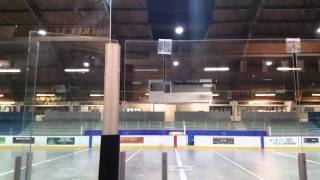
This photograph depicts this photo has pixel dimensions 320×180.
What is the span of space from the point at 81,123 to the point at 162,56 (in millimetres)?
3393

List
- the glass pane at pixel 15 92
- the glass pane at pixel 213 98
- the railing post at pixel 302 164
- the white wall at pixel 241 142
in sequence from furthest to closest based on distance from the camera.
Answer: the white wall at pixel 241 142 → the glass pane at pixel 213 98 → the glass pane at pixel 15 92 → the railing post at pixel 302 164

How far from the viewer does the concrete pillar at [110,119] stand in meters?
4.62

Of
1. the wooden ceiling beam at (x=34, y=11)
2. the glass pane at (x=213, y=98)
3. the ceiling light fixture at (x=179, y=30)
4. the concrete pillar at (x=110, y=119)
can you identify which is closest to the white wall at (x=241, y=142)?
the glass pane at (x=213, y=98)

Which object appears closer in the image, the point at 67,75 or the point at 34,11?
the point at 67,75

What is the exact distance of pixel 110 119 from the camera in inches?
192

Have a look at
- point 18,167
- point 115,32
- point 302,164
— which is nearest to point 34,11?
point 18,167

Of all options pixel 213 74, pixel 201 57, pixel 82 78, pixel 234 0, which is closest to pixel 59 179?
pixel 82 78

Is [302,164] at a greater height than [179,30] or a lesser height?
lesser

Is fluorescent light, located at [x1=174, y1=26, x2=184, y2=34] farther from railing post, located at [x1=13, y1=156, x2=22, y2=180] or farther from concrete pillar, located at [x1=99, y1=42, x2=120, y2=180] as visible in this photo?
railing post, located at [x1=13, y1=156, x2=22, y2=180]

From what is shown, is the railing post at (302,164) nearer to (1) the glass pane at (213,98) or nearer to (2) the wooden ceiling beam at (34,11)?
(1) the glass pane at (213,98)

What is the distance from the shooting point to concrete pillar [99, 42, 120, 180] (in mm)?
4617

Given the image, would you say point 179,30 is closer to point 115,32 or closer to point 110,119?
point 110,119

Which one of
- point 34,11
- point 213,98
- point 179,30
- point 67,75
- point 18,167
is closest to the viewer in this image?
point 18,167

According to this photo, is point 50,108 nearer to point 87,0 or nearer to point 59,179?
point 59,179
